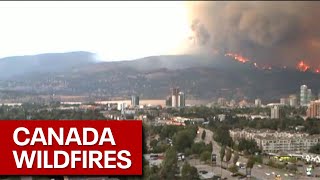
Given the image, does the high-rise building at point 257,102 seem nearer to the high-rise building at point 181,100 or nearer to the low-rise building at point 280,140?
the high-rise building at point 181,100

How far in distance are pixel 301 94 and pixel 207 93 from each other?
2690 millimetres

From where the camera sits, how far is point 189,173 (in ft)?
17.2

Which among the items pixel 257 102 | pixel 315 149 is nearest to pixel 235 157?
pixel 315 149

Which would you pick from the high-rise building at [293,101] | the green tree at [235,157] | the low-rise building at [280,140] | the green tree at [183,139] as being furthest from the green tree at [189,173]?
the high-rise building at [293,101]

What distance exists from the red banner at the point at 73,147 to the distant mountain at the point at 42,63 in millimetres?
4887

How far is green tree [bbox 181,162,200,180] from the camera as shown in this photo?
519cm

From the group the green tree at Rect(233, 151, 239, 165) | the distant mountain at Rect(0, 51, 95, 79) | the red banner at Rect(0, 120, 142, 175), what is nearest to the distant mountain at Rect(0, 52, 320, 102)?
the distant mountain at Rect(0, 51, 95, 79)

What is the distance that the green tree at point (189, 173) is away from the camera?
5.19 metres

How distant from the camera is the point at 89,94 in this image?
987cm

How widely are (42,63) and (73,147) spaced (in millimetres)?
5581

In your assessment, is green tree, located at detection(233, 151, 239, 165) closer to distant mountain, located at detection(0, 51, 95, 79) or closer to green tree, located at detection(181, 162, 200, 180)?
green tree, located at detection(181, 162, 200, 180)

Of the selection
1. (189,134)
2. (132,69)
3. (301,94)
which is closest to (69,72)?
(132,69)

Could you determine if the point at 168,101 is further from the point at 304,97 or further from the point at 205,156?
the point at 205,156

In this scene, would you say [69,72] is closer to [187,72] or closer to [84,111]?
[84,111]
